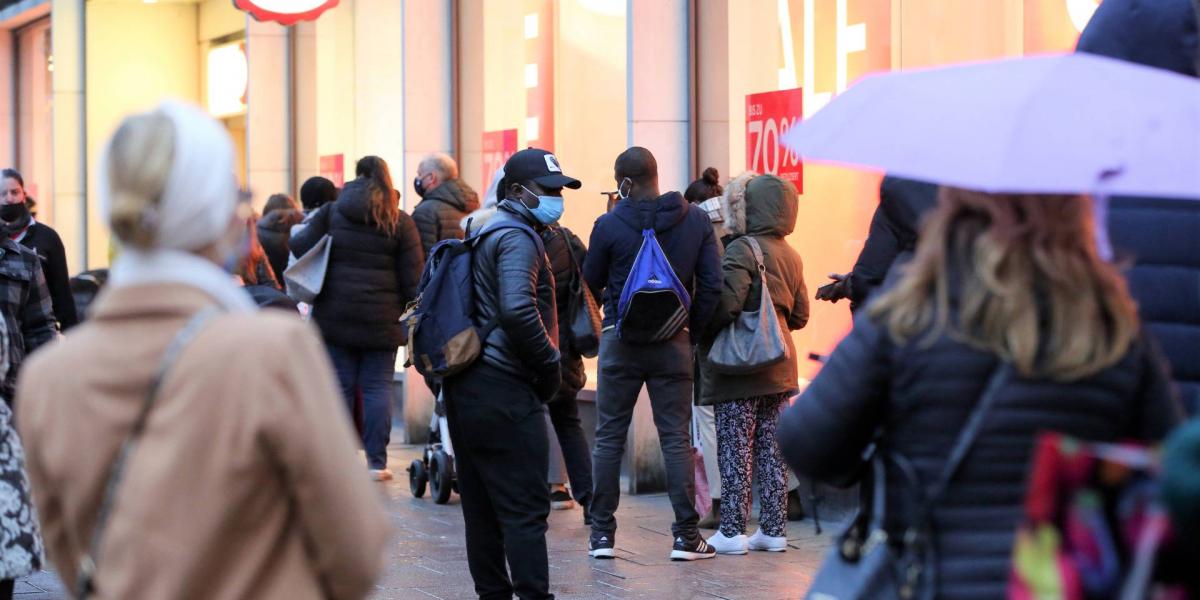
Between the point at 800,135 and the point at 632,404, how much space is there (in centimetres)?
503

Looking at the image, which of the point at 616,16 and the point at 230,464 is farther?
the point at 616,16

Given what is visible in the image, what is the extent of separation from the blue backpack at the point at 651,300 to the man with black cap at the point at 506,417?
1550 millimetres

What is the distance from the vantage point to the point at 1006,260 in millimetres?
2934

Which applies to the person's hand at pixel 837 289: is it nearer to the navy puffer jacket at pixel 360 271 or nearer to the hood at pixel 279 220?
the navy puffer jacket at pixel 360 271

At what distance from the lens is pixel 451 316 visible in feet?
21.0

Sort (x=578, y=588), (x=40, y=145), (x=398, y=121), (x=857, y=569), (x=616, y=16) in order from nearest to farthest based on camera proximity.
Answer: (x=857, y=569) < (x=578, y=588) < (x=616, y=16) < (x=398, y=121) < (x=40, y=145)

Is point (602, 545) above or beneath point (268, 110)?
beneath

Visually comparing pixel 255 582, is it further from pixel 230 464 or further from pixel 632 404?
pixel 632 404

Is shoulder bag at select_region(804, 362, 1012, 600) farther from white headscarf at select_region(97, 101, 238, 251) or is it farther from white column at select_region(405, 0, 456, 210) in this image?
white column at select_region(405, 0, 456, 210)

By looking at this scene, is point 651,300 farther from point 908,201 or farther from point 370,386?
point 370,386

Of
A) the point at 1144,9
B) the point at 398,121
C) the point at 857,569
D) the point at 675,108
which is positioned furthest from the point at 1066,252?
the point at 398,121

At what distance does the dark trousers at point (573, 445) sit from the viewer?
9.58m

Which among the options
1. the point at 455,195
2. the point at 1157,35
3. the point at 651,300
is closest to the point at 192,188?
the point at 1157,35

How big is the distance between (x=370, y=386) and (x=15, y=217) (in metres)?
3.00
